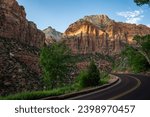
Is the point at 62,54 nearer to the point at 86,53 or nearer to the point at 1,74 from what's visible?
the point at 1,74

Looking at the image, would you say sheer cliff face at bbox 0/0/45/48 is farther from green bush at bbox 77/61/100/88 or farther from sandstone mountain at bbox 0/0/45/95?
green bush at bbox 77/61/100/88

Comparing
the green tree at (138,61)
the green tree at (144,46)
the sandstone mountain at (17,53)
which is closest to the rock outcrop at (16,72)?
the sandstone mountain at (17,53)

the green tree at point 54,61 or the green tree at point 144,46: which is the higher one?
the green tree at point 144,46

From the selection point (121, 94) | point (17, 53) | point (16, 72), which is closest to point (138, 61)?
point (16, 72)

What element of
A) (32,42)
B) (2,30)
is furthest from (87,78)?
(32,42)

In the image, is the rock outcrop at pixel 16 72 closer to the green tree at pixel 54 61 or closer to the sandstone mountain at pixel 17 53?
the sandstone mountain at pixel 17 53

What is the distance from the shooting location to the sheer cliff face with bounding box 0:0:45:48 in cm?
11444

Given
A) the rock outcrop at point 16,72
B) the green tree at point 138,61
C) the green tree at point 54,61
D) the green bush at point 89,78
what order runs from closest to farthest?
the green bush at point 89,78, the green tree at point 54,61, the green tree at point 138,61, the rock outcrop at point 16,72

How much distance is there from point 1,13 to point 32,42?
2443cm

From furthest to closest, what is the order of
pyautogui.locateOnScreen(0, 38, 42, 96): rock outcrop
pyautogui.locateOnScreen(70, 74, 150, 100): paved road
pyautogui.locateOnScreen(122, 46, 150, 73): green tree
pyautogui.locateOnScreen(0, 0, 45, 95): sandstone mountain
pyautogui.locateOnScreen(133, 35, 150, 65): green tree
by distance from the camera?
pyautogui.locateOnScreen(0, 0, 45, 95): sandstone mountain → pyautogui.locateOnScreen(0, 38, 42, 96): rock outcrop → pyautogui.locateOnScreen(122, 46, 150, 73): green tree → pyautogui.locateOnScreen(133, 35, 150, 65): green tree → pyautogui.locateOnScreen(70, 74, 150, 100): paved road

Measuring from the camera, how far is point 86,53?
19400 cm

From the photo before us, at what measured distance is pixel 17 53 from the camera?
84.9m

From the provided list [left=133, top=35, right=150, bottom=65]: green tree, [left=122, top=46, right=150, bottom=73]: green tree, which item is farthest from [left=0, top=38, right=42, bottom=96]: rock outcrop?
[left=133, top=35, right=150, bottom=65]: green tree

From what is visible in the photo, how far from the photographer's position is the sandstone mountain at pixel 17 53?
2512 inches
